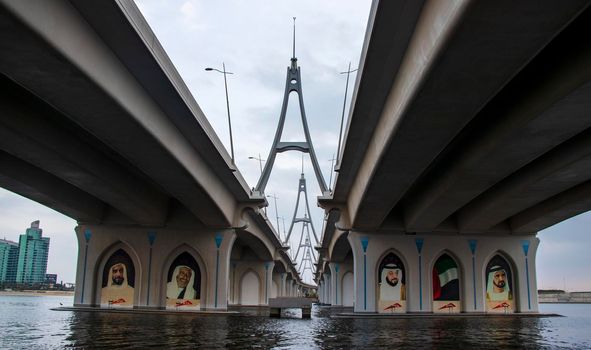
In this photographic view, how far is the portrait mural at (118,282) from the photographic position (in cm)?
3962

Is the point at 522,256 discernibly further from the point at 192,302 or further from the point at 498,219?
the point at 192,302

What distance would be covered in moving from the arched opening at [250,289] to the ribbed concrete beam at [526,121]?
4582 cm

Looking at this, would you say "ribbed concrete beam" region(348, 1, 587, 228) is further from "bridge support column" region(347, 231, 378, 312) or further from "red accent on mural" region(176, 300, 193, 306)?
"red accent on mural" region(176, 300, 193, 306)

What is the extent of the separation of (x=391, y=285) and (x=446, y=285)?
3.61m

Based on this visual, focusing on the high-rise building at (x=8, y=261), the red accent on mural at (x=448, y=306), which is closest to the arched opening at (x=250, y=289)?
the red accent on mural at (x=448, y=306)

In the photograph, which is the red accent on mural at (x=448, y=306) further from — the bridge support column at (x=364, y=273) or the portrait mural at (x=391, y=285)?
the bridge support column at (x=364, y=273)

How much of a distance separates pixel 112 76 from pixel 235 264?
2208 inches

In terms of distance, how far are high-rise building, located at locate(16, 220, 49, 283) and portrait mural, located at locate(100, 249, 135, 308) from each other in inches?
5172

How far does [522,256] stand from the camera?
39.1 metres

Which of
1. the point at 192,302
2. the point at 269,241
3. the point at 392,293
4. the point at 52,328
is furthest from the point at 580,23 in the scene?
the point at 269,241

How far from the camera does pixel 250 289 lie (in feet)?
238

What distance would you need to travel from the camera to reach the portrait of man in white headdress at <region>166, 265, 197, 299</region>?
132ft

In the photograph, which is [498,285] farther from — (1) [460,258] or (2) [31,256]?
(2) [31,256]

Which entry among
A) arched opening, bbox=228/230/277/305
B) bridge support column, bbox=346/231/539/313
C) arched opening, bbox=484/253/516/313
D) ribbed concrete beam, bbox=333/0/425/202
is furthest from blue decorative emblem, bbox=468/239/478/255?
arched opening, bbox=228/230/277/305
